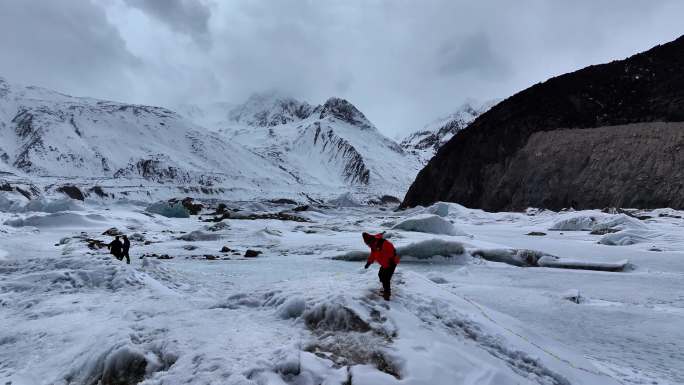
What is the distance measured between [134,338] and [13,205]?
57.3 metres

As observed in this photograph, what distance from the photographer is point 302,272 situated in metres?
15.5

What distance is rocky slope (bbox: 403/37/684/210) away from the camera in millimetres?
41406

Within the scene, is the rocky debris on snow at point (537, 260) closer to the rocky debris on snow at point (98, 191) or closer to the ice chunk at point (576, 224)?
the ice chunk at point (576, 224)

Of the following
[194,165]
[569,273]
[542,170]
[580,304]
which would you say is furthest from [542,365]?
[194,165]

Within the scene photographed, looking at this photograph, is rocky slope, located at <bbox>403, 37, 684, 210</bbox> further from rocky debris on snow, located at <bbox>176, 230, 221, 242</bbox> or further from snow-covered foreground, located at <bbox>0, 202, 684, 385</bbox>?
rocky debris on snow, located at <bbox>176, 230, 221, 242</bbox>

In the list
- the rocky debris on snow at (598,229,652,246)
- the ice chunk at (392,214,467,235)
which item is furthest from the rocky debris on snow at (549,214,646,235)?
the ice chunk at (392,214,467,235)

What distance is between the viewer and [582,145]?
47875 millimetres

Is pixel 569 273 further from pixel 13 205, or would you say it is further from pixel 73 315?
pixel 13 205

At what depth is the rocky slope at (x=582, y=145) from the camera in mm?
41406

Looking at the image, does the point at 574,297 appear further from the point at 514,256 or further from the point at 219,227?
the point at 219,227

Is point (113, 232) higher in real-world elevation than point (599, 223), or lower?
lower

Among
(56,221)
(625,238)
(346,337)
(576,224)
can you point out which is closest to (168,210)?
(56,221)

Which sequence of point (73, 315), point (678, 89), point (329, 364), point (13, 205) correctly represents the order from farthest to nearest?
point (13, 205), point (678, 89), point (73, 315), point (329, 364)

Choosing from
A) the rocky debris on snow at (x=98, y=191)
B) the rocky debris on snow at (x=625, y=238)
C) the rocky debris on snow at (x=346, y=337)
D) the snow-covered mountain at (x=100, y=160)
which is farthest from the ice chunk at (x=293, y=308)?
the snow-covered mountain at (x=100, y=160)
